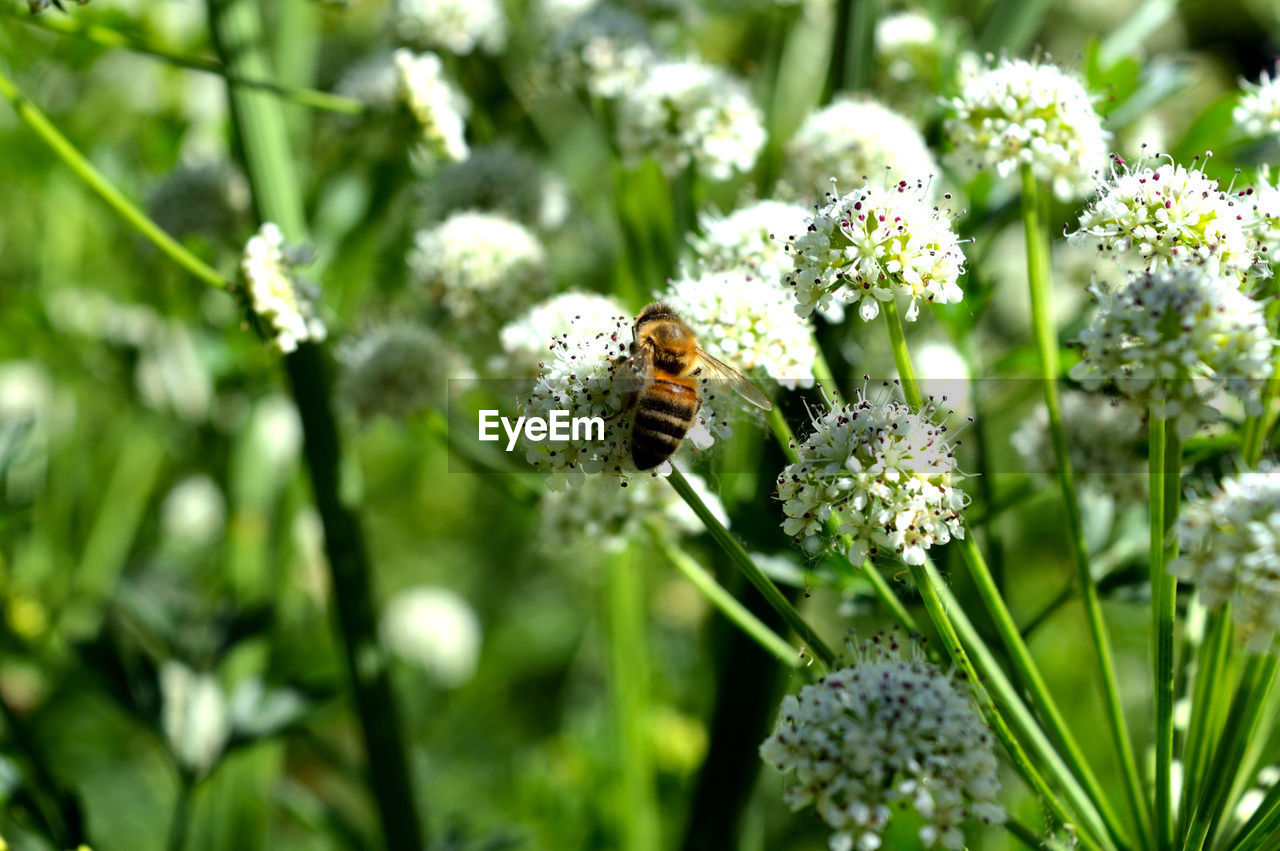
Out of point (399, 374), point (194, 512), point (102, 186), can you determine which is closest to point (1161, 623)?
point (399, 374)

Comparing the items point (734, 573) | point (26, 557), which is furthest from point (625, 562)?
point (26, 557)

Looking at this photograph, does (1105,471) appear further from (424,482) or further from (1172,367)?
(424,482)

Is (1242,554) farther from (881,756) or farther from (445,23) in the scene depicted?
(445,23)

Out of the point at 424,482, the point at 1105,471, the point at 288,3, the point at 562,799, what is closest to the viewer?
the point at 1105,471

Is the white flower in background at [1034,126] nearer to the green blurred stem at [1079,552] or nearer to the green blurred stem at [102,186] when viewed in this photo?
the green blurred stem at [1079,552]

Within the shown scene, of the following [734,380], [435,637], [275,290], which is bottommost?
[734,380]

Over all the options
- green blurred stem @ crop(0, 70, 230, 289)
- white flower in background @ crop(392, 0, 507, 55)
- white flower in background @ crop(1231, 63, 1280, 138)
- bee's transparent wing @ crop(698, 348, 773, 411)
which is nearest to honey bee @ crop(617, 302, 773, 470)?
bee's transparent wing @ crop(698, 348, 773, 411)

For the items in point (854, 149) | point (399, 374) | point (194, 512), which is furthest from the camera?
point (194, 512)

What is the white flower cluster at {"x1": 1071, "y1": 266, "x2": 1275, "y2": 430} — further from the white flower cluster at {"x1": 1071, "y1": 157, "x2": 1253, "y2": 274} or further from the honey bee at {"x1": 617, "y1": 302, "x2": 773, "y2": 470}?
the honey bee at {"x1": 617, "y1": 302, "x2": 773, "y2": 470}
